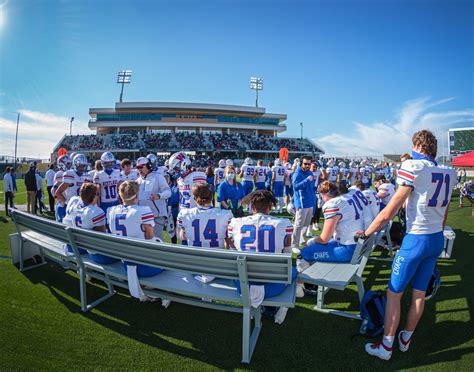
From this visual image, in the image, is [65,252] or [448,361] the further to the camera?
[65,252]

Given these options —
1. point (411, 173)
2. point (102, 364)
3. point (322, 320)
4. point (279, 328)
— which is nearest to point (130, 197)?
point (102, 364)

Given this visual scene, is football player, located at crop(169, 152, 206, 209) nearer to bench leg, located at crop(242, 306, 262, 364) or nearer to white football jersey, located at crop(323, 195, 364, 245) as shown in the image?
white football jersey, located at crop(323, 195, 364, 245)

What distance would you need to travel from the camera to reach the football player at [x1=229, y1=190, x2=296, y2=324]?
2.80 metres

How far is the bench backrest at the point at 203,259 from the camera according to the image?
8.14 feet

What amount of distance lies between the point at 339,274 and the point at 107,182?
198 inches

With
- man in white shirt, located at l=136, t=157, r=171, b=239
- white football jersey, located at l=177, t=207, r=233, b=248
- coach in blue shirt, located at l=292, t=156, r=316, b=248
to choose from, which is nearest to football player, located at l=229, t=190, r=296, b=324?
white football jersey, located at l=177, t=207, r=233, b=248

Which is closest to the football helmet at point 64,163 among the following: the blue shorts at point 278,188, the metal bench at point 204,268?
the metal bench at point 204,268

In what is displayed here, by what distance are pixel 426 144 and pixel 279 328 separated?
97.5 inches

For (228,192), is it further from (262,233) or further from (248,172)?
(262,233)

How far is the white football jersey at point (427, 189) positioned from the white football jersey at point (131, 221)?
107 inches

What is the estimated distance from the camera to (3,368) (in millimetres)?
2580

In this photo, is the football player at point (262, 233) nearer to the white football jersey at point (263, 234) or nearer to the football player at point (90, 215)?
the white football jersey at point (263, 234)

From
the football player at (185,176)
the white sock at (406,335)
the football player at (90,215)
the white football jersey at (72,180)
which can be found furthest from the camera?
the white football jersey at (72,180)

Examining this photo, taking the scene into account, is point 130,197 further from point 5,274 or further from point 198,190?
point 5,274
